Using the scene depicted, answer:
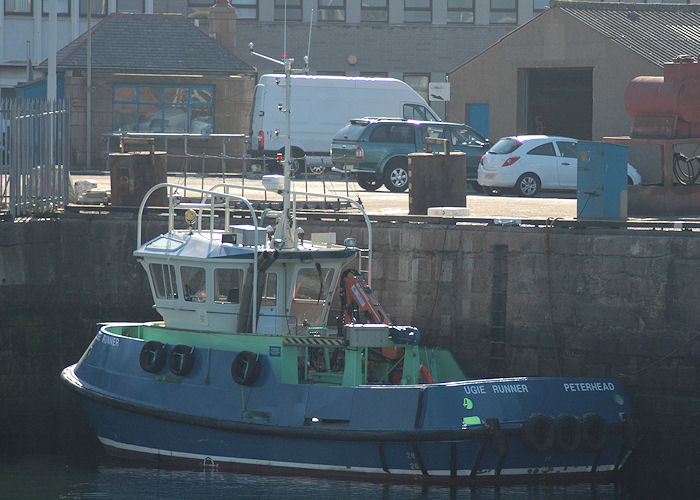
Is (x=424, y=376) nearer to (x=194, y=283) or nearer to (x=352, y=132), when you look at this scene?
(x=194, y=283)

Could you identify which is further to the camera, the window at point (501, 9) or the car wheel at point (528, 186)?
the window at point (501, 9)

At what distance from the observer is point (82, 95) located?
3147cm

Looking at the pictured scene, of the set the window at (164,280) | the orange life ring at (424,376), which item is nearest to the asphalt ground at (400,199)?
the window at (164,280)

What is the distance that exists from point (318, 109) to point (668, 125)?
1208cm

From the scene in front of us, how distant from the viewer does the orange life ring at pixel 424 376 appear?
594 inches

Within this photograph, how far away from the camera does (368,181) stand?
26.7 meters

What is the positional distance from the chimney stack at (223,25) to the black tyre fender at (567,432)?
22.7 meters

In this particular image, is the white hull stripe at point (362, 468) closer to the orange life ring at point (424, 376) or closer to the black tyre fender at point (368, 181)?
the orange life ring at point (424, 376)

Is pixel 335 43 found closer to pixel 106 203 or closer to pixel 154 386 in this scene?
pixel 106 203

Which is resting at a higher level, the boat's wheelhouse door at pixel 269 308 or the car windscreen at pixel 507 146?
the car windscreen at pixel 507 146

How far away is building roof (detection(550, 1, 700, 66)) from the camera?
30.0m

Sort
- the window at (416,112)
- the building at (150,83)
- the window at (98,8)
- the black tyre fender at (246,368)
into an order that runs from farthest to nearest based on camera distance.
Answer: the window at (98,8)
the window at (416,112)
the building at (150,83)
the black tyre fender at (246,368)

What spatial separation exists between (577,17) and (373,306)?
1725 centimetres

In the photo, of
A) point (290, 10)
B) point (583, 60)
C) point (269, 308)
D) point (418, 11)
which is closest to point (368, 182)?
point (583, 60)
